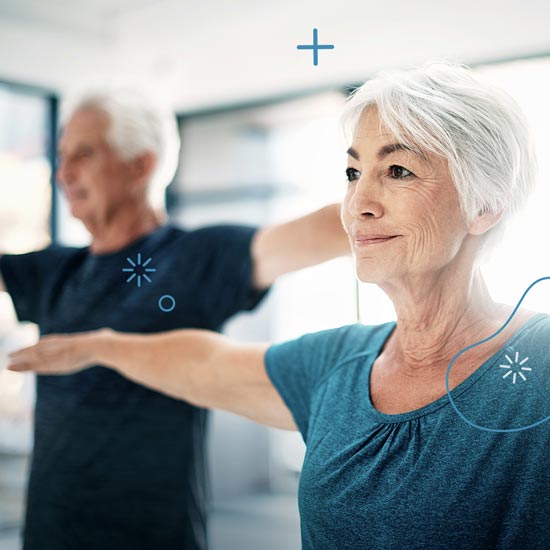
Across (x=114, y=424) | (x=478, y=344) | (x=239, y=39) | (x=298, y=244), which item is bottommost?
(x=114, y=424)

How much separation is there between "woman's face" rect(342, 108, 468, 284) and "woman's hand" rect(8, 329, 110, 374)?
1.37 ft

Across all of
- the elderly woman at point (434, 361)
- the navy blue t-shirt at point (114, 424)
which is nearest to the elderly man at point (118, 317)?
the navy blue t-shirt at point (114, 424)

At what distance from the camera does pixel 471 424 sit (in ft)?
1.60

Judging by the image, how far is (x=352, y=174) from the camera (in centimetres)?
54

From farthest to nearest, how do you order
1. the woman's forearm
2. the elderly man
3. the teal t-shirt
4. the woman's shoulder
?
the elderly man → the woman's forearm → the woman's shoulder → the teal t-shirt

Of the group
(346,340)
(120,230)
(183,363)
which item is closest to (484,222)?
(346,340)

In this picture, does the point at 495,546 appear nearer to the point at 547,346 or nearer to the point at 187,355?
the point at 547,346

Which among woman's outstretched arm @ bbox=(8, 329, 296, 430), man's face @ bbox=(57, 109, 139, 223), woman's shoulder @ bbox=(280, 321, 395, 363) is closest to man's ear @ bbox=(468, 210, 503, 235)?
woman's shoulder @ bbox=(280, 321, 395, 363)

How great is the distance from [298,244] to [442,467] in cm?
31

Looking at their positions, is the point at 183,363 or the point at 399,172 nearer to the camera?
the point at 399,172

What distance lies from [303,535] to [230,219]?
0.52 meters

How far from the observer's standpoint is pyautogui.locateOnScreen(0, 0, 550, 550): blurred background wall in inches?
26.6

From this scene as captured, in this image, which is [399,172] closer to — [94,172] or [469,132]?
[469,132]

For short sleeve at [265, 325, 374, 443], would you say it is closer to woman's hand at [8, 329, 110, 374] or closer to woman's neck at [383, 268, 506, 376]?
woman's neck at [383, 268, 506, 376]
